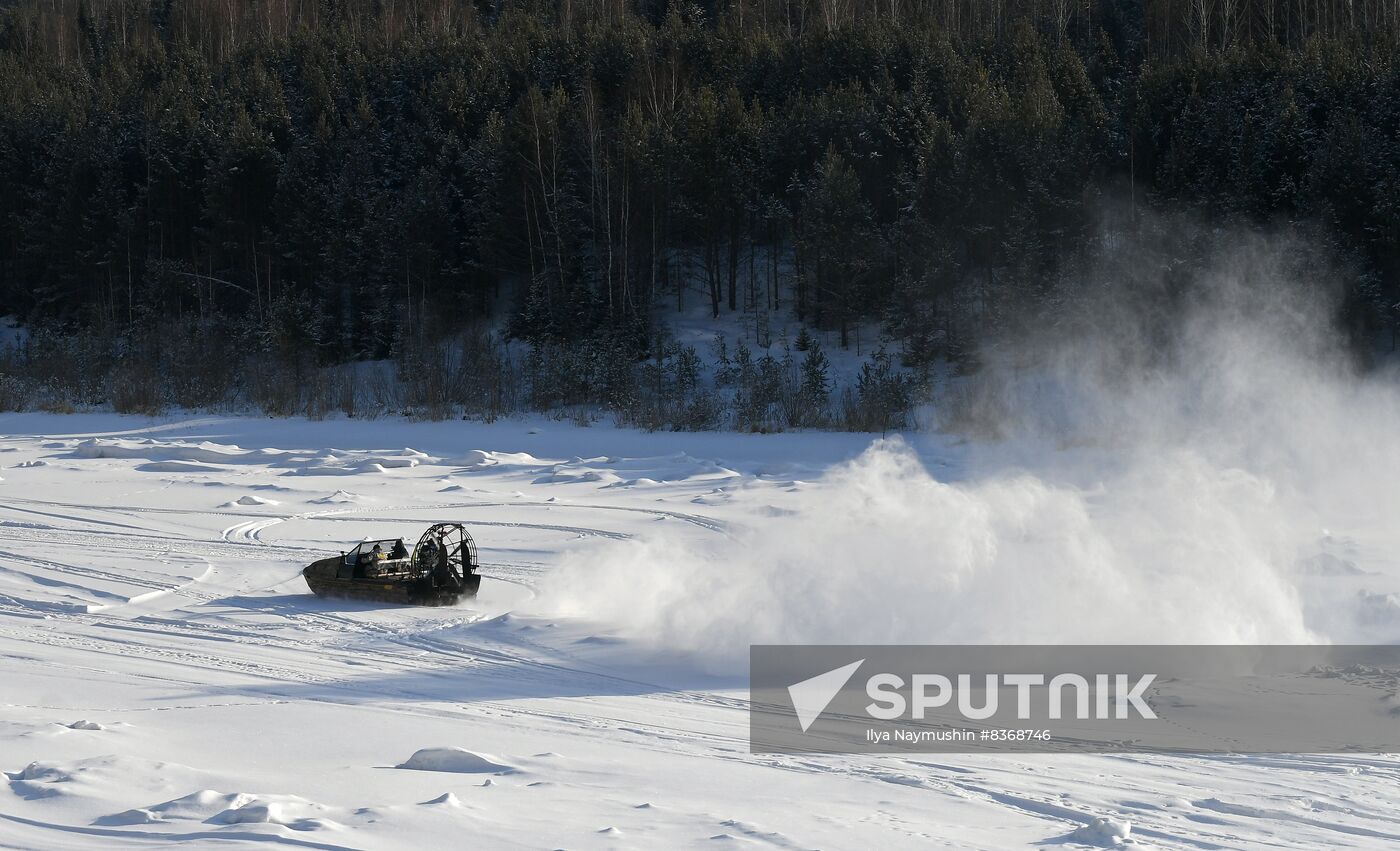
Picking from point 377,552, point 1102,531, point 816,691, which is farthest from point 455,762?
point 1102,531

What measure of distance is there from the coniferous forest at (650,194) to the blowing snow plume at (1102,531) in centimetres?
434

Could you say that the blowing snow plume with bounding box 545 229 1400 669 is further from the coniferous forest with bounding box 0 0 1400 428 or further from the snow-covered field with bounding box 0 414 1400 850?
the coniferous forest with bounding box 0 0 1400 428

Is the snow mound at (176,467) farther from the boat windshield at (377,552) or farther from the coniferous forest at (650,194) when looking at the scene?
the boat windshield at (377,552)

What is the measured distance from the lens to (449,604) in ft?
45.7

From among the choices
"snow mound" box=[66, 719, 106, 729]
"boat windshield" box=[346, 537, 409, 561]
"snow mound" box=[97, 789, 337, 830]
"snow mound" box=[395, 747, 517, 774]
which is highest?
"boat windshield" box=[346, 537, 409, 561]

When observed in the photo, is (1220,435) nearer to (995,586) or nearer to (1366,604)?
(1366,604)

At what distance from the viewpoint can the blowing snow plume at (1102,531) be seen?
A: 12164 millimetres

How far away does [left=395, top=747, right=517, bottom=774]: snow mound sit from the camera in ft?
26.0

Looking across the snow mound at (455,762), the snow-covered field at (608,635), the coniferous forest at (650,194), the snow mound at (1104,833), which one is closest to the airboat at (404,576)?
the snow-covered field at (608,635)

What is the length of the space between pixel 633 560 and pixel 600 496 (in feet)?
21.6

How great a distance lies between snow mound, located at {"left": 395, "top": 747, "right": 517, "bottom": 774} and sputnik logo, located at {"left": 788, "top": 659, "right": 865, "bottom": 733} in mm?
2606

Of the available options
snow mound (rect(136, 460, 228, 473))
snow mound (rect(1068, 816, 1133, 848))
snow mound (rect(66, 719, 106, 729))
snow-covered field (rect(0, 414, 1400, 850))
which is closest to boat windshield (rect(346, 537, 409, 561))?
snow-covered field (rect(0, 414, 1400, 850))

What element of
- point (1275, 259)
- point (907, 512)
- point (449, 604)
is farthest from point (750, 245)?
point (449, 604)

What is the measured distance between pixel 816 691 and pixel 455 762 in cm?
364
